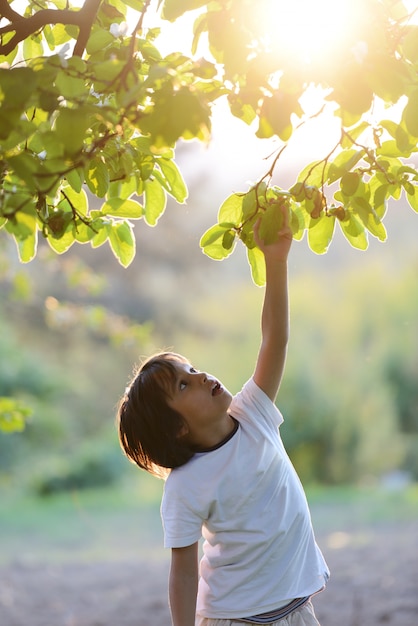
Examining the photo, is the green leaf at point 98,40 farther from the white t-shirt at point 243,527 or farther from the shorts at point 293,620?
the shorts at point 293,620

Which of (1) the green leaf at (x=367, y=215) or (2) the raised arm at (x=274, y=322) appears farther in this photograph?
(2) the raised arm at (x=274, y=322)

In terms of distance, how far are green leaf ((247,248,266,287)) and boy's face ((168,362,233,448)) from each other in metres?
0.22

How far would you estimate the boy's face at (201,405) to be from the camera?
4.42 ft

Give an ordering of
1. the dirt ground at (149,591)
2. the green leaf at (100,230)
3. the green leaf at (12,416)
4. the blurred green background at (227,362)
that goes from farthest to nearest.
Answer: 1. the blurred green background at (227,362)
2. the dirt ground at (149,591)
3. the green leaf at (12,416)
4. the green leaf at (100,230)

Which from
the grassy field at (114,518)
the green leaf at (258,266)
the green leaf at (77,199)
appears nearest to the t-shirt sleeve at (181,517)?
the green leaf at (258,266)

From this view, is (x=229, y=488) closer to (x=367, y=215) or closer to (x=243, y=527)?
(x=243, y=527)

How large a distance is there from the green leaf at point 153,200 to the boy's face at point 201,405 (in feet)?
0.99

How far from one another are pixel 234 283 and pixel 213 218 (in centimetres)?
103

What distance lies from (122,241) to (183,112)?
19.4 inches

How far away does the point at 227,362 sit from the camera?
9570 mm

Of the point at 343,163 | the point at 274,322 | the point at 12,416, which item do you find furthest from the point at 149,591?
the point at 343,163

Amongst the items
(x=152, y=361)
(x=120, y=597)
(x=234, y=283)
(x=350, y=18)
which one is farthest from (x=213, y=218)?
(x=350, y=18)

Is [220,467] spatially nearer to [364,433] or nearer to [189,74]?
[189,74]

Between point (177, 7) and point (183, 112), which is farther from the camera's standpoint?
point (177, 7)
